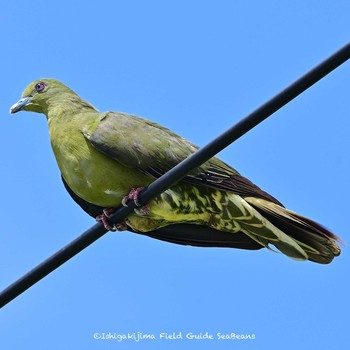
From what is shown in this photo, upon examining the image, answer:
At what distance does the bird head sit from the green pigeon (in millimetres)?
712

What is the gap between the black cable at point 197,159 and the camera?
11.9 feet

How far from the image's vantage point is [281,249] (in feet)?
19.5

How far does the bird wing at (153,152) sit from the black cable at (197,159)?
1.04m

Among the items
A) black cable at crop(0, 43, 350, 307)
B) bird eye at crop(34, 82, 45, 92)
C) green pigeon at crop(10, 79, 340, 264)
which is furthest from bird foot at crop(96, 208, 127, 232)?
bird eye at crop(34, 82, 45, 92)

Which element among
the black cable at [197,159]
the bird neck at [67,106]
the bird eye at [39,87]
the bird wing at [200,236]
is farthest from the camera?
the bird eye at [39,87]

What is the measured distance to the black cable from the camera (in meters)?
3.63

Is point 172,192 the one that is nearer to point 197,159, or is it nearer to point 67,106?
point 67,106

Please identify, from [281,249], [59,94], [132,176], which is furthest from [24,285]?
[59,94]

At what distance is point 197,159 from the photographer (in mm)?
4082

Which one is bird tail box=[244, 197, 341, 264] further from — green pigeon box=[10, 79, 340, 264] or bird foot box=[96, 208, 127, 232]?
bird foot box=[96, 208, 127, 232]

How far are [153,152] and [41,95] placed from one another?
1.60 meters

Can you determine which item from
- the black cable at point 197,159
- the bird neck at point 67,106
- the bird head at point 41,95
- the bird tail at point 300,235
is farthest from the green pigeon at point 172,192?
the black cable at point 197,159

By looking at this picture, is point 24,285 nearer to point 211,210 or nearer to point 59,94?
point 211,210

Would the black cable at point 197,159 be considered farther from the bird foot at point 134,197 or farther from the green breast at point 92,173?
the green breast at point 92,173
